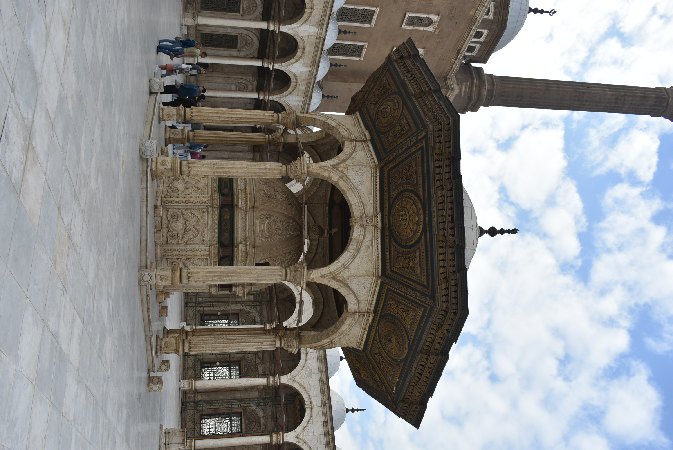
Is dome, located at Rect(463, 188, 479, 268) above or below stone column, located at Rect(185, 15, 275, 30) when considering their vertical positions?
below

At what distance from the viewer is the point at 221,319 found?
19906 millimetres

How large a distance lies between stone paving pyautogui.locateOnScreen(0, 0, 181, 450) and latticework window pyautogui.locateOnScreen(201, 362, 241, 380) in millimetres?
10550

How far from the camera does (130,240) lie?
9.15 metres

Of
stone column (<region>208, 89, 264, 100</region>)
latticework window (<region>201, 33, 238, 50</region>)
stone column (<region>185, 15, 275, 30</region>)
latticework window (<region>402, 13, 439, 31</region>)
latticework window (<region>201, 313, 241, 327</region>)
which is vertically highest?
latticework window (<region>402, 13, 439, 31</region>)

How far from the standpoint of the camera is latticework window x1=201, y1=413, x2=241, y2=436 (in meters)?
19.1

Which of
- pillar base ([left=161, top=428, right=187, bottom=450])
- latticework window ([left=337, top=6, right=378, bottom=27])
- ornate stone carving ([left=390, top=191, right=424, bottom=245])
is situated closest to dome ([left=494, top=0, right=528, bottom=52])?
latticework window ([left=337, top=6, right=378, bottom=27])

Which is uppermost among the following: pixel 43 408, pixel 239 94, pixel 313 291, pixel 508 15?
pixel 508 15

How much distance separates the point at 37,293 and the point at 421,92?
26.9ft

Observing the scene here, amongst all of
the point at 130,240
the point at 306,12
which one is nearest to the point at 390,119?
the point at 130,240

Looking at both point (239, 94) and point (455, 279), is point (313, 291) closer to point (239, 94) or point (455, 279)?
point (455, 279)

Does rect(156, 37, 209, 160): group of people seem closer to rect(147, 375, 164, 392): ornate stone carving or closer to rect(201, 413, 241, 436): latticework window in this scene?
rect(147, 375, 164, 392): ornate stone carving

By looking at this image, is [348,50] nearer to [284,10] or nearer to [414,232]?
[284,10]

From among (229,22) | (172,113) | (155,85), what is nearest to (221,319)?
(229,22)

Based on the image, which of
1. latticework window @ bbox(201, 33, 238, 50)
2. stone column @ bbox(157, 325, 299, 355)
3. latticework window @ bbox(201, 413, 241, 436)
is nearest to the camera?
stone column @ bbox(157, 325, 299, 355)
